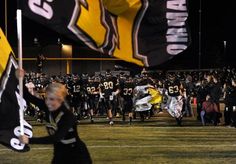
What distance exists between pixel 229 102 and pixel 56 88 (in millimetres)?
15079

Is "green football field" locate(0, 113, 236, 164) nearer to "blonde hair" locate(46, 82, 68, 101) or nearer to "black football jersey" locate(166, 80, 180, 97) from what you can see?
"black football jersey" locate(166, 80, 180, 97)

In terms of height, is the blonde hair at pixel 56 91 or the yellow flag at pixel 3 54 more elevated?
the yellow flag at pixel 3 54

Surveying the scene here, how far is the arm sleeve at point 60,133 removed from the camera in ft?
19.5

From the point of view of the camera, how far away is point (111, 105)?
22516 millimetres

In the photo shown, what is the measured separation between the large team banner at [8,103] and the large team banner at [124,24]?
1.14 meters

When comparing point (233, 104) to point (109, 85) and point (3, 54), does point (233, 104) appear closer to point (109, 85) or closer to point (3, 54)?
point (109, 85)

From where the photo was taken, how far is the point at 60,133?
597 cm

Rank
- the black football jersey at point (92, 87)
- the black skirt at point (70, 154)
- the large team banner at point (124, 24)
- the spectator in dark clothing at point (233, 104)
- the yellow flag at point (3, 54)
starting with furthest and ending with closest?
the black football jersey at point (92, 87), the spectator in dark clothing at point (233, 104), the yellow flag at point (3, 54), the large team banner at point (124, 24), the black skirt at point (70, 154)

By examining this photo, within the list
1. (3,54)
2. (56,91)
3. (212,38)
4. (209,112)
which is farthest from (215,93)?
(212,38)

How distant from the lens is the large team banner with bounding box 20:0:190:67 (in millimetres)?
7102

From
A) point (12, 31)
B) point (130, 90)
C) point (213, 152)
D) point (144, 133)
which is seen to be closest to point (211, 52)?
point (12, 31)

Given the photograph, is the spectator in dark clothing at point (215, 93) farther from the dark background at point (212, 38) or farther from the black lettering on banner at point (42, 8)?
the dark background at point (212, 38)

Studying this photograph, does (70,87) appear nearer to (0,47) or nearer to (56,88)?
(0,47)

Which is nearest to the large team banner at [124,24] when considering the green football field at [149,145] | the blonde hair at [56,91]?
the blonde hair at [56,91]
